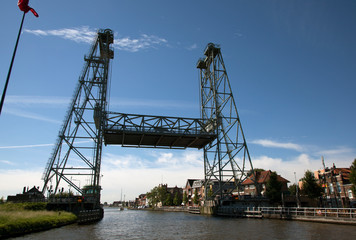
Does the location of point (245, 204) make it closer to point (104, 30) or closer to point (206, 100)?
point (206, 100)

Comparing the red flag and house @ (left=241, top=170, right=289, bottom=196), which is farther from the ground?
the red flag

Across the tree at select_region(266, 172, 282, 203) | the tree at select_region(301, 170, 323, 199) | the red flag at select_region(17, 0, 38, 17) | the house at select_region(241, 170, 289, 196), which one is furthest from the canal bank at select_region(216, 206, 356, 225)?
the red flag at select_region(17, 0, 38, 17)

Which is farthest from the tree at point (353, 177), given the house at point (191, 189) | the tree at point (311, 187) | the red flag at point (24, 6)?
the house at point (191, 189)

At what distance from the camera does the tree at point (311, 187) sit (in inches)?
1631

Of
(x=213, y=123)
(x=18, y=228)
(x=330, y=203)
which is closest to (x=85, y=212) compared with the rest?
(x=18, y=228)

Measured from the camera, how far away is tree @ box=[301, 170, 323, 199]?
4144 centimetres

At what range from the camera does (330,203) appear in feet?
167

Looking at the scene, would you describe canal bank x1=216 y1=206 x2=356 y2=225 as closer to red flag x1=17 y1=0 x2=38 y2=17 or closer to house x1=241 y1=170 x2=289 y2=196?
house x1=241 y1=170 x2=289 y2=196

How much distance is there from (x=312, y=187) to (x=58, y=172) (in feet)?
123

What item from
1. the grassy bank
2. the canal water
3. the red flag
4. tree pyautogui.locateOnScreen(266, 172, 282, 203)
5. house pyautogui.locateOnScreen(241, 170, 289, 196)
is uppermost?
the red flag

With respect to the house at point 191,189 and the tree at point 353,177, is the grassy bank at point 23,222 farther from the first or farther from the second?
the house at point 191,189

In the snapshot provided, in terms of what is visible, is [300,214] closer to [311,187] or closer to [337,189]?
[311,187]

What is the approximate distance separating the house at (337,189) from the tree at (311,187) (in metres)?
5.41

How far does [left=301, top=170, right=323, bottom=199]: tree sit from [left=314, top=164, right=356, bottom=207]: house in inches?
213
